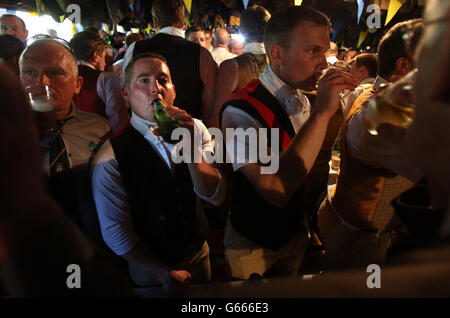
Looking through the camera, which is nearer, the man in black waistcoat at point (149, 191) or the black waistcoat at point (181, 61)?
the man in black waistcoat at point (149, 191)

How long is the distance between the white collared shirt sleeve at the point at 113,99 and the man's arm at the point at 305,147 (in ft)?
4.47

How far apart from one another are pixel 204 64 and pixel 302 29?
1254 mm

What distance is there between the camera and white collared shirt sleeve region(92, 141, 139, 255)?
116 centimetres

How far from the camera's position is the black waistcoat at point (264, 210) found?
4.00 ft

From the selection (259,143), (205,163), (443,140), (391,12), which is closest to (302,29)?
(259,143)

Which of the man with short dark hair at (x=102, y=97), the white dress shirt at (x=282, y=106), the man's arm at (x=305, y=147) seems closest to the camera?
the man's arm at (x=305, y=147)

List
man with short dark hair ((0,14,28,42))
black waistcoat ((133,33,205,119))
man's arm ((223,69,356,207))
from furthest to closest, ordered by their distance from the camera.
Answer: man with short dark hair ((0,14,28,42))
black waistcoat ((133,33,205,119))
man's arm ((223,69,356,207))

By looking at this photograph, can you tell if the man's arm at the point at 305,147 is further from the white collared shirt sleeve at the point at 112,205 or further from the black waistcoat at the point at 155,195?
the white collared shirt sleeve at the point at 112,205

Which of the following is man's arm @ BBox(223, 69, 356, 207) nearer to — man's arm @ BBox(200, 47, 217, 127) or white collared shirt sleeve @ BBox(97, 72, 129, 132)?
white collared shirt sleeve @ BBox(97, 72, 129, 132)

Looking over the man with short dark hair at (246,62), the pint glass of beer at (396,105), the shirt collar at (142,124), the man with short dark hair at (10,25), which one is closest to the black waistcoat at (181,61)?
the man with short dark hair at (246,62)

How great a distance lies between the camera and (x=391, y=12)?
2758 millimetres

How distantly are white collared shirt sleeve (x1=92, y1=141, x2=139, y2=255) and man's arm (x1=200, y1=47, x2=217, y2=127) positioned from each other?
54.5 inches

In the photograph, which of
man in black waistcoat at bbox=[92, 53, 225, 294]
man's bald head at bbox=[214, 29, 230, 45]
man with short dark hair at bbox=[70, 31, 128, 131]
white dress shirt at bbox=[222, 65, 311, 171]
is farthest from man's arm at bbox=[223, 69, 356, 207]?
man's bald head at bbox=[214, 29, 230, 45]
